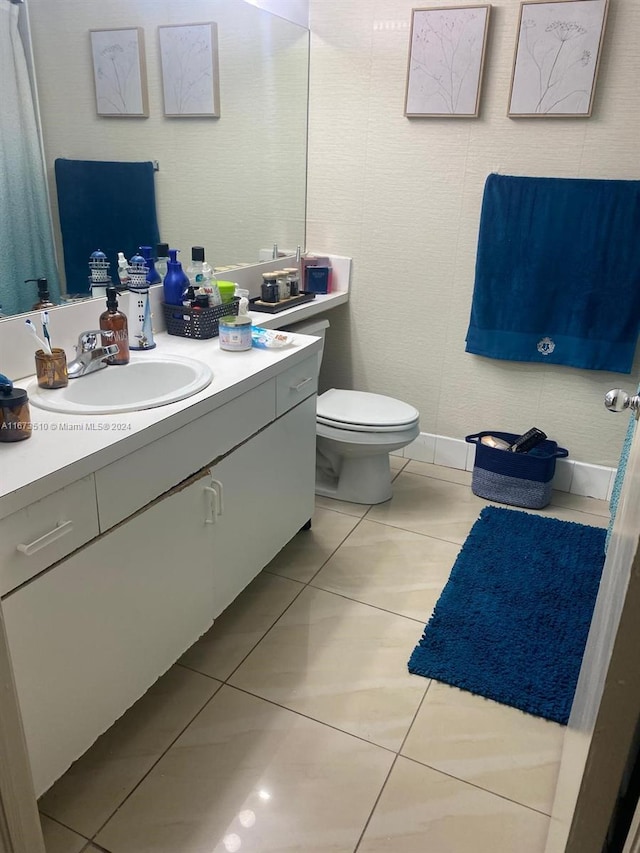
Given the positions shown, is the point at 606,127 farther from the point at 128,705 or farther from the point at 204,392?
the point at 128,705

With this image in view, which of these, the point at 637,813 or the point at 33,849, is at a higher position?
the point at 637,813

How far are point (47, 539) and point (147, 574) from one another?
0.35 meters

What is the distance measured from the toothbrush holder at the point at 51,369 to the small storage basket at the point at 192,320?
536mm

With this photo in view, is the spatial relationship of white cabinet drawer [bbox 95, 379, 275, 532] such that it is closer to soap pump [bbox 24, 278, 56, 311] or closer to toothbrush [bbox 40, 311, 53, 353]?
toothbrush [bbox 40, 311, 53, 353]

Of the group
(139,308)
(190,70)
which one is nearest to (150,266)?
(139,308)

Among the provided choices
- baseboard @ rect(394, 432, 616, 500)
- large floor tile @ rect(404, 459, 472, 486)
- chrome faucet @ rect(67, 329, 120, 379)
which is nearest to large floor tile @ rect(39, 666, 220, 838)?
chrome faucet @ rect(67, 329, 120, 379)

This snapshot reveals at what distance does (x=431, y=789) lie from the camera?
1.47 m

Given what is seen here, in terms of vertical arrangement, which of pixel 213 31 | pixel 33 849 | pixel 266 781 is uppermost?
pixel 213 31

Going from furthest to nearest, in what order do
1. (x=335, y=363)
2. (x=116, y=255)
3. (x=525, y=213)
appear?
(x=335, y=363) < (x=525, y=213) < (x=116, y=255)

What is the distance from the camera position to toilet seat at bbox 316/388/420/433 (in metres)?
2.47

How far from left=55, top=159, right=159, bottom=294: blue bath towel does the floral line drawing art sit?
1.17 meters

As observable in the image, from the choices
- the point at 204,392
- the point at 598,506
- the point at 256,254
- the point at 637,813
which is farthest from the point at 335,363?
the point at 637,813

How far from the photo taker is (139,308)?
191cm

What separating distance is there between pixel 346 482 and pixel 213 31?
1704 mm
